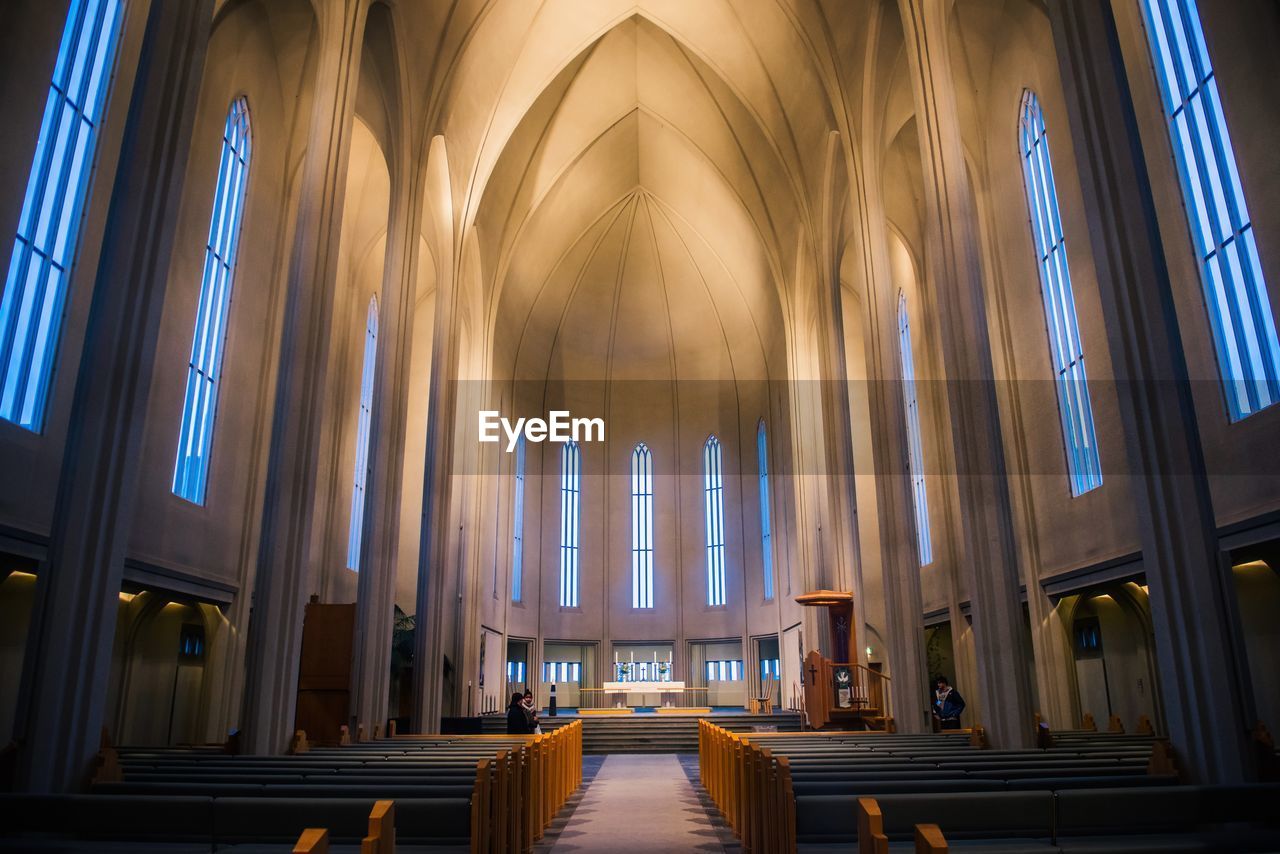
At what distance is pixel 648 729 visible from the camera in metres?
20.6

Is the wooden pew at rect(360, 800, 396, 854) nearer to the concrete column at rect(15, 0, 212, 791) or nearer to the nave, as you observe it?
the nave

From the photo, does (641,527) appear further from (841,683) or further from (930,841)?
(930,841)

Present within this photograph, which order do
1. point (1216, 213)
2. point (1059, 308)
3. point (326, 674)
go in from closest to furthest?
1. point (1216, 213)
2. point (326, 674)
3. point (1059, 308)

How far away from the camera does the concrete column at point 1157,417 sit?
20.4 ft

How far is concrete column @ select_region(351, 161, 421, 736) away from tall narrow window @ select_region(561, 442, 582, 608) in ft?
50.7

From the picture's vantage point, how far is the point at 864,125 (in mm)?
16078

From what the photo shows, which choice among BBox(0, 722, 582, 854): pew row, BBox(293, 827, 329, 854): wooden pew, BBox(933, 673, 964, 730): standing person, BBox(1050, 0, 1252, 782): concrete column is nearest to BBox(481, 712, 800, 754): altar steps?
BBox(933, 673, 964, 730): standing person

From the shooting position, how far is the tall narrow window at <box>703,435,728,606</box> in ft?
100

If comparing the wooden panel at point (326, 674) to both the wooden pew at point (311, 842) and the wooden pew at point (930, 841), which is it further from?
the wooden pew at point (930, 841)

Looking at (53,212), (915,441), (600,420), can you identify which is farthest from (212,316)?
(600,420)

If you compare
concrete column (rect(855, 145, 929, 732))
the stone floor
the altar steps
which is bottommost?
the stone floor

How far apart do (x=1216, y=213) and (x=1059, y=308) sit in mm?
4477

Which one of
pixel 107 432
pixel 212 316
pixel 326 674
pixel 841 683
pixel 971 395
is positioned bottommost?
pixel 841 683

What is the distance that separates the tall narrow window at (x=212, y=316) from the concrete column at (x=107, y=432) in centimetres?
784
